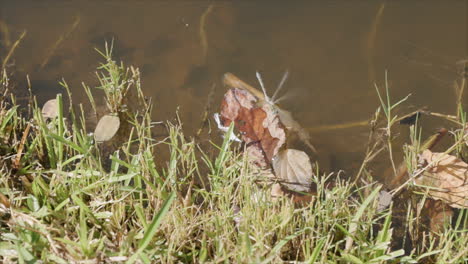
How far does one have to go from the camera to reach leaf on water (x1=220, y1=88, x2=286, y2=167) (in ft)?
7.66

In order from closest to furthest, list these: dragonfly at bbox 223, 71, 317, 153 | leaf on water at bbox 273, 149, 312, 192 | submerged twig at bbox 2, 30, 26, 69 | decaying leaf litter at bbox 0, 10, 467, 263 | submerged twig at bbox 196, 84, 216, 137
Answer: decaying leaf litter at bbox 0, 10, 467, 263 → leaf on water at bbox 273, 149, 312, 192 → dragonfly at bbox 223, 71, 317, 153 → submerged twig at bbox 196, 84, 216, 137 → submerged twig at bbox 2, 30, 26, 69

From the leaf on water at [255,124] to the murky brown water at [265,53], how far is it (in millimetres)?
302

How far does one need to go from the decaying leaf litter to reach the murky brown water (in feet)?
1.22

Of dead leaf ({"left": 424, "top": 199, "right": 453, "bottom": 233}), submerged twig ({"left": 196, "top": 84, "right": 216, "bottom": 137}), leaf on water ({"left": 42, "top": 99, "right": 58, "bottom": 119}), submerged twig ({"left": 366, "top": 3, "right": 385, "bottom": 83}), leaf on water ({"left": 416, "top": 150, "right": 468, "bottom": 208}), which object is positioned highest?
submerged twig ({"left": 366, "top": 3, "right": 385, "bottom": 83})

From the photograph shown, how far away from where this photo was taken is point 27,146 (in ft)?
7.47

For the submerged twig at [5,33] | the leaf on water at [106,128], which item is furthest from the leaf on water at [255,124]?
the submerged twig at [5,33]

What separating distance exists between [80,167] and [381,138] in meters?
1.35

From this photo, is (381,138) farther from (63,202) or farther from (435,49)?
(63,202)

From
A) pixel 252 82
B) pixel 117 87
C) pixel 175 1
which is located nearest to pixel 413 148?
pixel 252 82

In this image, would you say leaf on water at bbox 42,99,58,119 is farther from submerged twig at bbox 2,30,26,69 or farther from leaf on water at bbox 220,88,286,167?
leaf on water at bbox 220,88,286,167


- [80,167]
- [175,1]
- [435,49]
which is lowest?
[80,167]

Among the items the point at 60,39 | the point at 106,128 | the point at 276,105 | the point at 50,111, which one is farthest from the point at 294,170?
the point at 60,39

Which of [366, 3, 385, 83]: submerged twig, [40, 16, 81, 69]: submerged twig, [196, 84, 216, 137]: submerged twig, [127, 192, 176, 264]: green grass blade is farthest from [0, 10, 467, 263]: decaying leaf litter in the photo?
[366, 3, 385, 83]: submerged twig

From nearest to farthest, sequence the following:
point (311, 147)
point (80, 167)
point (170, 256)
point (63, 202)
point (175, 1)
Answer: point (170, 256) → point (63, 202) → point (80, 167) → point (311, 147) → point (175, 1)
